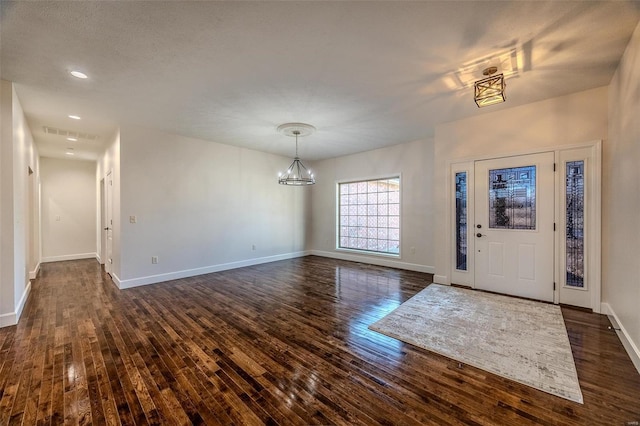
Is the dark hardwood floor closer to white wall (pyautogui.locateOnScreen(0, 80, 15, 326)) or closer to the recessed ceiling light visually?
white wall (pyautogui.locateOnScreen(0, 80, 15, 326))

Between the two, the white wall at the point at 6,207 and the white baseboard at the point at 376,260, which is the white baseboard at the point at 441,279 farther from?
the white wall at the point at 6,207

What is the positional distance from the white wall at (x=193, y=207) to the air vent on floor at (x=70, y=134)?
4.05 ft

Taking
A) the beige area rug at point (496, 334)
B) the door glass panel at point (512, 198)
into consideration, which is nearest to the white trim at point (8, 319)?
the beige area rug at point (496, 334)

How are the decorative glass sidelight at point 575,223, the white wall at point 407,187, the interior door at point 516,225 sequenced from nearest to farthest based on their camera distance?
1. the decorative glass sidelight at point 575,223
2. the interior door at point 516,225
3. the white wall at point 407,187

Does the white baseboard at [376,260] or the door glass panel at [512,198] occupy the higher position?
the door glass panel at [512,198]

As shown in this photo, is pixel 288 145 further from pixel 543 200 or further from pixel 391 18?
pixel 543 200

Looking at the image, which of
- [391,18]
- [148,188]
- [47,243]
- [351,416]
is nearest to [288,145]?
[148,188]

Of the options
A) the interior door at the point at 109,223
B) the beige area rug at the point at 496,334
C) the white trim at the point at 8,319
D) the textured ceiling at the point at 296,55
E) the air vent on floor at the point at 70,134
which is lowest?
the beige area rug at the point at 496,334

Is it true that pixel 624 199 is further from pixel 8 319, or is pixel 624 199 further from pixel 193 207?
pixel 8 319

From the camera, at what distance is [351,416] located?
1690 millimetres

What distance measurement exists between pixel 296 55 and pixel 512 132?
344 centimetres

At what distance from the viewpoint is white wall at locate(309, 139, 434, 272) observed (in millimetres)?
5578

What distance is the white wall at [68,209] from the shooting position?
6.86 metres

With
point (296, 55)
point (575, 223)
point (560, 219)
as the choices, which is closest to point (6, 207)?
point (296, 55)
